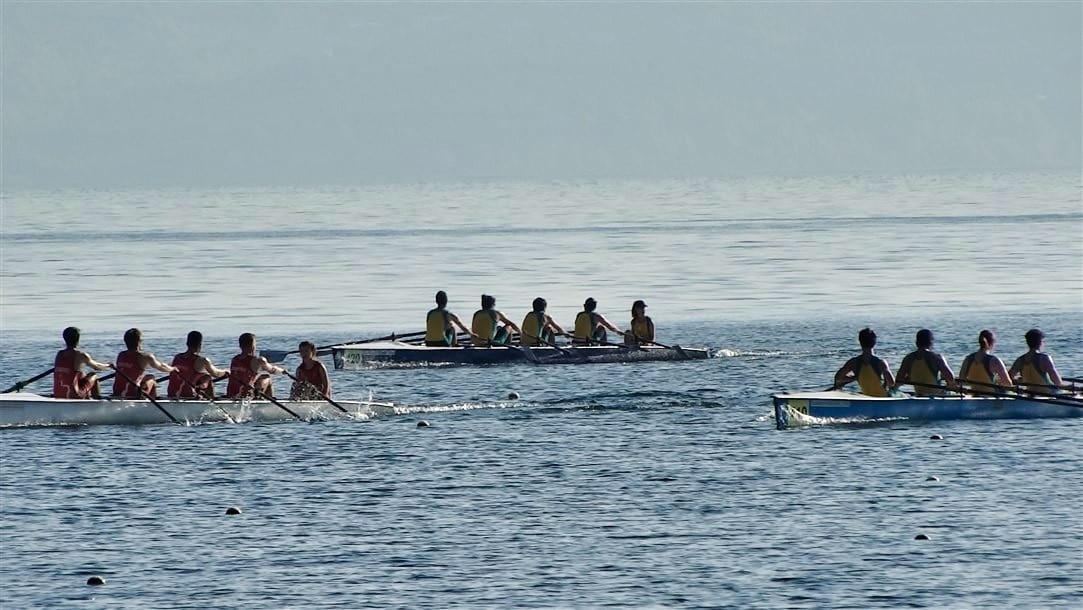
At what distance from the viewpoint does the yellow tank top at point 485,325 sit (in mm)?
46219

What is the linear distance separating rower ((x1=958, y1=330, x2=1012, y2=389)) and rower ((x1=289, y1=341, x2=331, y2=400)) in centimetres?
1110

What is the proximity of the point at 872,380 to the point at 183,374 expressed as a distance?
11.8m

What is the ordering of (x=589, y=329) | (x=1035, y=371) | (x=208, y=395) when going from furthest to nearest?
(x=589, y=329) < (x=208, y=395) < (x=1035, y=371)

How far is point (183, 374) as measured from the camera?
3466 centimetres

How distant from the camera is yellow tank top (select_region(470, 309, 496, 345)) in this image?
46.2 metres

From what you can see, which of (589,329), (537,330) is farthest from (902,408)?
(589,329)

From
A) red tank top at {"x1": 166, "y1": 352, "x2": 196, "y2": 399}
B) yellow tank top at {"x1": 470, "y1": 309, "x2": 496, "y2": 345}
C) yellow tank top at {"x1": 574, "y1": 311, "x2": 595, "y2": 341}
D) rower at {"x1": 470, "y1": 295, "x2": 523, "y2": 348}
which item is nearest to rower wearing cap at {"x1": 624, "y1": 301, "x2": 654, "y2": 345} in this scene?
yellow tank top at {"x1": 574, "y1": 311, "x2": 595, "y2": 341}

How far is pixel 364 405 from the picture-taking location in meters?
36.2

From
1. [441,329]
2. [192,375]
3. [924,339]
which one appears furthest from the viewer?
[441,329]

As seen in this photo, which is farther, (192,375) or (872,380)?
(192,375)

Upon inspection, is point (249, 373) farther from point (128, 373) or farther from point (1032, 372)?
point (1032, 372)

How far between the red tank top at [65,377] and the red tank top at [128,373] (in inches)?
28.1

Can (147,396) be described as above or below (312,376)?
below

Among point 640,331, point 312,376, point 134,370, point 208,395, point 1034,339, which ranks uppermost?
point 640,331
